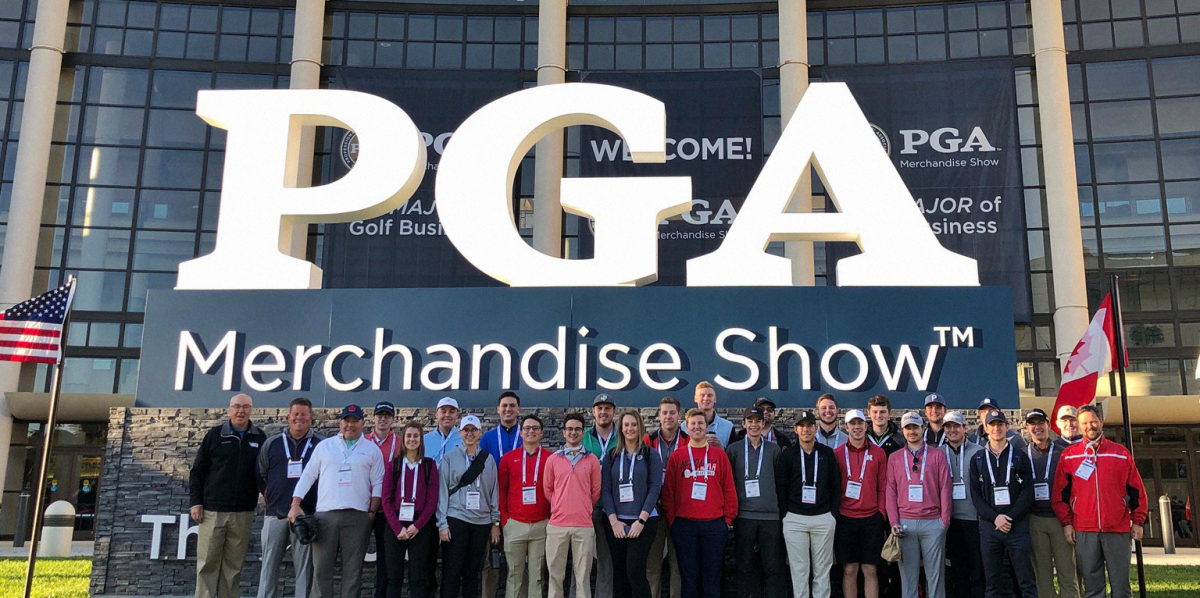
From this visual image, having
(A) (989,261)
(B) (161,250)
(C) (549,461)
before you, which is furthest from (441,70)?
(C) (549,461)

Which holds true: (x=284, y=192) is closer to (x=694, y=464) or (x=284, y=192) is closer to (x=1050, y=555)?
(x=694, y=464)

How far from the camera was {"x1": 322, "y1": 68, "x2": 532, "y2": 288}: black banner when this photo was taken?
2422 cm

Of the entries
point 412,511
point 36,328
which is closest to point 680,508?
point 412,511

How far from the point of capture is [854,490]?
8703mm

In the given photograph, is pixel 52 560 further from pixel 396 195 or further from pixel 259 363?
pixel 396 195

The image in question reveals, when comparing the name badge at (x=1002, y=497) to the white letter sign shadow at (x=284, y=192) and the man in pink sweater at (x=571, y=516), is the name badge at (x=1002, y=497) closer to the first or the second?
the man in pink sweater at (x=571, y=516)

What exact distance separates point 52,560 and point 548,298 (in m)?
10.7

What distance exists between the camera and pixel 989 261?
23422 millimetres

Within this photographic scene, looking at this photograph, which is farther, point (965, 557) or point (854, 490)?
point (965, 557)

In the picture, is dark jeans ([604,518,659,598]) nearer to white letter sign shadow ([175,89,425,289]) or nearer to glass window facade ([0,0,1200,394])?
white letter sign shadow ([175,89,425,289])

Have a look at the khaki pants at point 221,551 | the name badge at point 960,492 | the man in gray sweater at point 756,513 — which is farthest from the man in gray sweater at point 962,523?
the khaki pants at point 221,551

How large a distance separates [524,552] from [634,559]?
3.08 ft

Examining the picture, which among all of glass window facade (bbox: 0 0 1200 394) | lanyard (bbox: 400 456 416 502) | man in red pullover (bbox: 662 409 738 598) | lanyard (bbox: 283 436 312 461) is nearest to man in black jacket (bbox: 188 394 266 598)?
lanyard (bbox: 283 436 312 461)

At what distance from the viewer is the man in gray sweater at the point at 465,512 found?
8.55 metres
